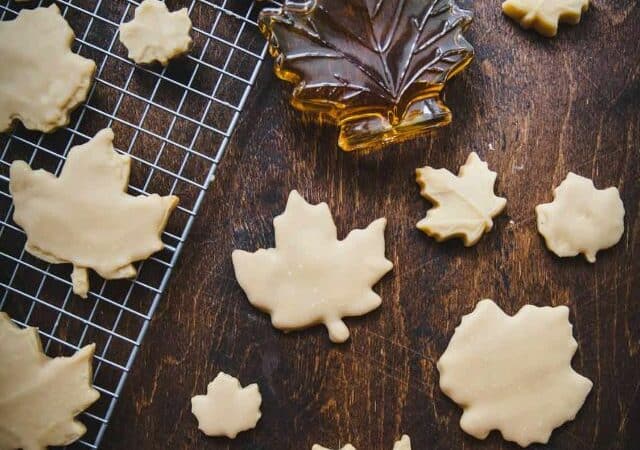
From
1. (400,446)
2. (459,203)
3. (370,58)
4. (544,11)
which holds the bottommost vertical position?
(400,446)

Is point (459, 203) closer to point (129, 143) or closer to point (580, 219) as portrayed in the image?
point (580, 219)

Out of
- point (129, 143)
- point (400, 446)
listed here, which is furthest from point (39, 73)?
point (400, 446)

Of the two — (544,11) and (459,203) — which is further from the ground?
(544,11)

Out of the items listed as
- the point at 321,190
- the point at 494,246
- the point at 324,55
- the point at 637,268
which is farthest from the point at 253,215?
the point at 637,268

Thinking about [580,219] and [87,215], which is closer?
[87,215]

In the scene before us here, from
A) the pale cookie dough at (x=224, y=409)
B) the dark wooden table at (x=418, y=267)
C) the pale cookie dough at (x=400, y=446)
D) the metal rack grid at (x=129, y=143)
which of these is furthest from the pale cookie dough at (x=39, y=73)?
the pale cookie dough at (x=400, y=446)

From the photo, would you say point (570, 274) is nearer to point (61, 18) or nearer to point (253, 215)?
point (253, 215)
